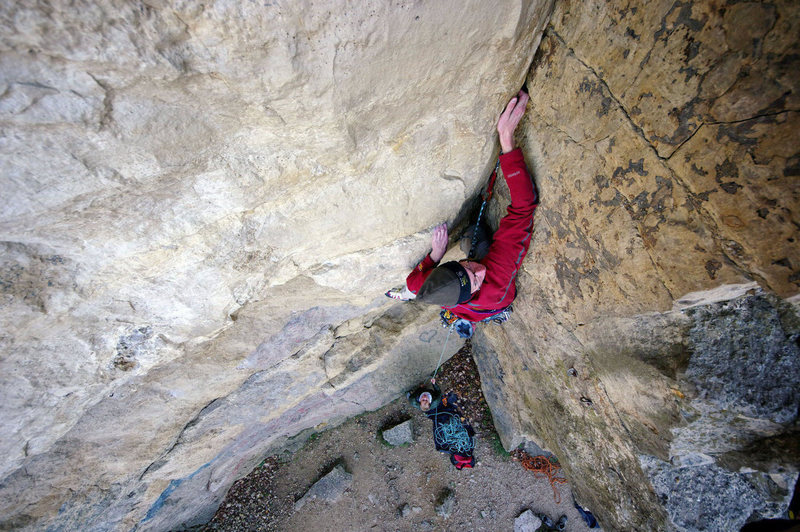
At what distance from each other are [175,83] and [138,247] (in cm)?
73

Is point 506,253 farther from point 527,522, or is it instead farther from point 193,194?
point 527,522

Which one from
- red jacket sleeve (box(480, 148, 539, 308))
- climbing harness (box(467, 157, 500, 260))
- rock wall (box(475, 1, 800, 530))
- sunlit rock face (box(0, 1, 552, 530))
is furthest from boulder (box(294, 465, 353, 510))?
climbing harness (box(467, 157, 500, 260))

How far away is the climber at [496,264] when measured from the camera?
1.86 m

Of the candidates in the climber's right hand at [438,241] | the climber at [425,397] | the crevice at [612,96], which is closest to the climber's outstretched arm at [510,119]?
the crevice at [612,96]

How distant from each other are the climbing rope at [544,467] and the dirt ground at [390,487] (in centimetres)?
5

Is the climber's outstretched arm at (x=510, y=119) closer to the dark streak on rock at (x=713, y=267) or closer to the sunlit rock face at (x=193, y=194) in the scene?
the sunlit rock face at (x=193, y=194)

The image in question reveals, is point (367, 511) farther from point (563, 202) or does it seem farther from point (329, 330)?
point (563, 202)

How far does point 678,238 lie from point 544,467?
4.15 m

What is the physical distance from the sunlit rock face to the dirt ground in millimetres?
1881

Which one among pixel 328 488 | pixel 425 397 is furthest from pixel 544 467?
pixel 328 488

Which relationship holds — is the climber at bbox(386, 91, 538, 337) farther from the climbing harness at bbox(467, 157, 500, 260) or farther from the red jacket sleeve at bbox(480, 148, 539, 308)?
the climbing harness at bbox(467, 157, 500, 260)

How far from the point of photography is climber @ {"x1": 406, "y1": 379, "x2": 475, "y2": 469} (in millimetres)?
4367

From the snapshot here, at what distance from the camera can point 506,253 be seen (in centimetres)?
222

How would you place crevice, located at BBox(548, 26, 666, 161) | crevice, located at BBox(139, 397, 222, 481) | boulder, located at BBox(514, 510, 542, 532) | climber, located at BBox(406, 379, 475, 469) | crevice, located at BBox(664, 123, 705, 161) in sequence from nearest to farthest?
crevice, located at BBox(664, 123, 705, 161)
crevice, located at BBox(548, 26, 666, 161)
crevice, located at BBox(139, 397, 222, 481)
boulder, located at BBox(514, 510, 542, 532)
climber, located at BBox(406, 379, 475, 469)
